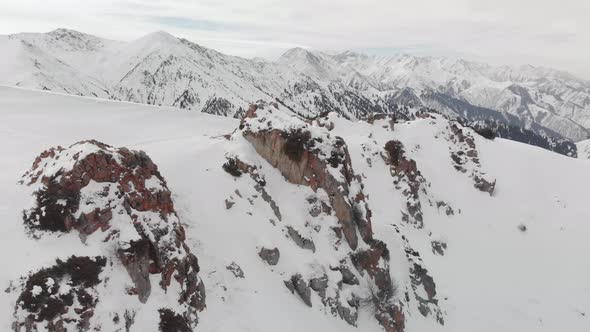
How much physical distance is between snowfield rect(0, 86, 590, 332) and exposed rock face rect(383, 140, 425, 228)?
5.20 ft

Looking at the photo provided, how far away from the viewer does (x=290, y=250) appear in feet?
118

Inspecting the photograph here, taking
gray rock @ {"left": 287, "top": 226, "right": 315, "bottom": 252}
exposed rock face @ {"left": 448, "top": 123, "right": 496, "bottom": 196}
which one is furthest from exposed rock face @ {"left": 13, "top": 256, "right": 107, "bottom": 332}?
exposed rock face @ {"left": 448, "top": 123, "right": 496, "bottom": 196}

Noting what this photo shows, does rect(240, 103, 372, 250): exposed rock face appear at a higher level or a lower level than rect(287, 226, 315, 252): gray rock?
higher

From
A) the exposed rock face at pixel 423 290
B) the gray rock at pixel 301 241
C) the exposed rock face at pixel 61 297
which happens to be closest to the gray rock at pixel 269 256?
the gray rock at pixel 301 241

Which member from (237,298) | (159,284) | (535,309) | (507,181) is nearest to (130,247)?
(159,284)

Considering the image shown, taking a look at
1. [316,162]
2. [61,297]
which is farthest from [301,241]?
[61,297]

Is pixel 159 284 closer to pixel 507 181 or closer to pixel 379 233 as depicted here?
pixel 379 233

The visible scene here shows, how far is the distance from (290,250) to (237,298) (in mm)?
7532

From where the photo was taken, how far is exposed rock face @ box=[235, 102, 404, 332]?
3597 centimetres

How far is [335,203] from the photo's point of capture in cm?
4053

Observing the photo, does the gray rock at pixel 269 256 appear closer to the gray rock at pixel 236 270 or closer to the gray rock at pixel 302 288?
the gray rock at pixel 302 288

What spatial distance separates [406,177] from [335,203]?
2859 centimetres

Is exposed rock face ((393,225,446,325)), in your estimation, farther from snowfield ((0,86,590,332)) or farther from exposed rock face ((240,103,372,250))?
exposed rock face ((240,103,372,250))

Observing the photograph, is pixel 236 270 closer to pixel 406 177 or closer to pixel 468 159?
pixel 406 177
